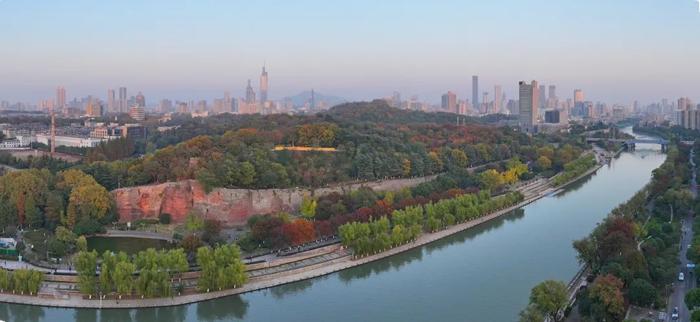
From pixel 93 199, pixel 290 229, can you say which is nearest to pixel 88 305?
pixel 290 229

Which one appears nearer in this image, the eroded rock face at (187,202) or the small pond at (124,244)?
the small pond at (124,244)

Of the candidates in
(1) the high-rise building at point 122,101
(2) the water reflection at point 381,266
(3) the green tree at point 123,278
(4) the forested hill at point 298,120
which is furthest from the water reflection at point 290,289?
(1) the high-rise building at point 122,101

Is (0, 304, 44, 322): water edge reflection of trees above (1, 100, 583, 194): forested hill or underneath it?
underneath

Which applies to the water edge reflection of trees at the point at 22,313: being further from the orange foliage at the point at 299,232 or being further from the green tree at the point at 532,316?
the green tree at the point at 532,316

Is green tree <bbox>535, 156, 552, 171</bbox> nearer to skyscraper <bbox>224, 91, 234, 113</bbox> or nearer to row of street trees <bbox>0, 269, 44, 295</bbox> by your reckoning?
row of street trees <bbox>0, 269, 44, 295</bbox>

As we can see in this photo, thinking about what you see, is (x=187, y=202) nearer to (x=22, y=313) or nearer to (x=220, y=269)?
(x=220, y=269)

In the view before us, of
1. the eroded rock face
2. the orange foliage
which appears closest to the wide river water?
the orange foliage

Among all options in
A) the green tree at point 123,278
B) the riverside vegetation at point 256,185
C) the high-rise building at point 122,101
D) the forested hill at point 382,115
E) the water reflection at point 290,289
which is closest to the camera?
the green tree at point 123,278

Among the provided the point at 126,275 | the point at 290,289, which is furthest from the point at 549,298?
the point at 126,275

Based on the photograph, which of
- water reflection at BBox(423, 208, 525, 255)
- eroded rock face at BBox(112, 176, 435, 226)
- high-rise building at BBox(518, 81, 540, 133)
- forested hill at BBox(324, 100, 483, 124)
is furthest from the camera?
high-rise building at BBox(518, 81, 540, 133)
